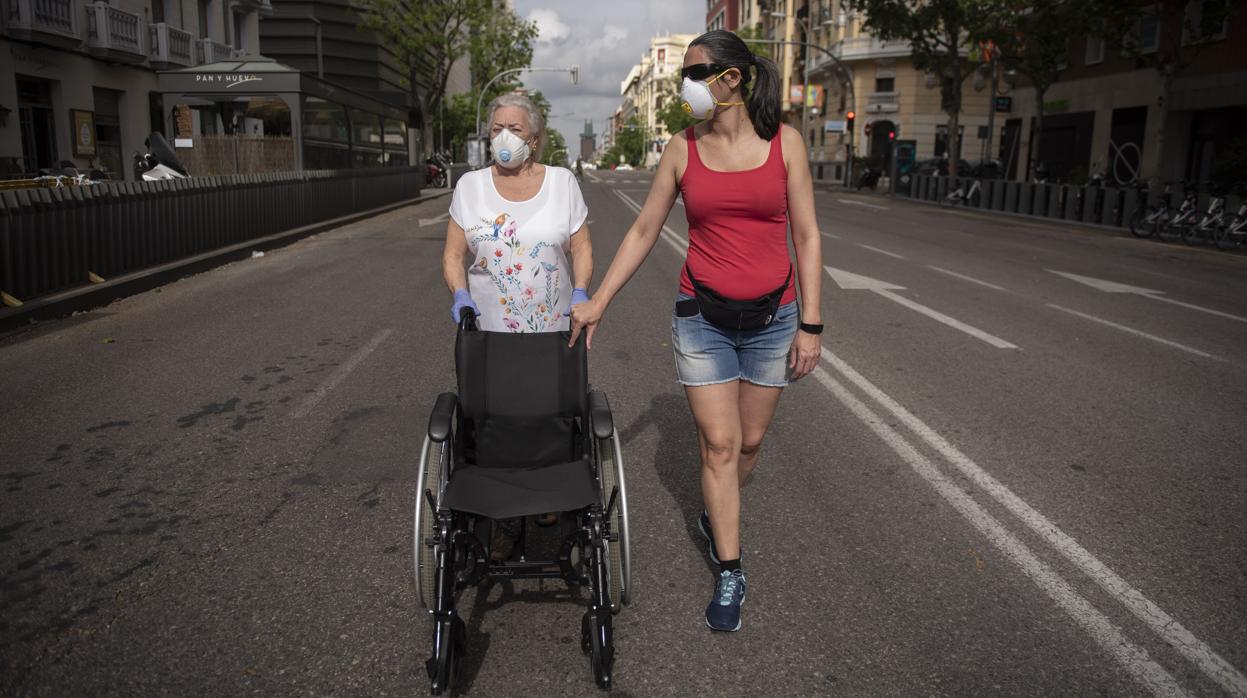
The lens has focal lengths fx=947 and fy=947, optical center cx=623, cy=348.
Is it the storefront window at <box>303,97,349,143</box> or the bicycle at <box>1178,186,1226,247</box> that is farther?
the storefront window at <box>303,97,349,143</box>

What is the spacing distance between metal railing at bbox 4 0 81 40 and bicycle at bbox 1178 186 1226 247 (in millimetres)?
25343

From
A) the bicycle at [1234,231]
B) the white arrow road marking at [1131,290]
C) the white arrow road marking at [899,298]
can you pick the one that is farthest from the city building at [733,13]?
the white arrow road marking at [899,298]

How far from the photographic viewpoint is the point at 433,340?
26.6ft

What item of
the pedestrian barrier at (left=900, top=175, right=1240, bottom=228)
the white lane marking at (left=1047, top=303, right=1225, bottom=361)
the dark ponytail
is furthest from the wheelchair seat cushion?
the pedestrian barrier at (left=900, top=175, right=1240, bottom=228)

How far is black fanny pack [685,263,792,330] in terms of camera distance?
10.5 ft

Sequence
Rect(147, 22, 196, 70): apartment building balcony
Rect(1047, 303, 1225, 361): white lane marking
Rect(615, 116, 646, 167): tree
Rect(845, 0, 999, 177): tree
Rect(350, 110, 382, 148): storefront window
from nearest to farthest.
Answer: Rect(1047, 303, 1225, 361): white lane marking → Rect(350, 110, 382, 148): storefront window → Rect(147, 22, 196, 70): apartment building balcony → Rect(845, 0, 999, 177): tree → Rect(615, 116, 646, 167): tree

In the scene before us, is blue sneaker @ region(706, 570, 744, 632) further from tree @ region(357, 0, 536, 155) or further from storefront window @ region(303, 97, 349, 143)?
tree @ region(357, 0, 536, 155)

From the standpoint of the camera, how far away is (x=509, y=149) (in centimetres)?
357

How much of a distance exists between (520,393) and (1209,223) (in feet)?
65.0

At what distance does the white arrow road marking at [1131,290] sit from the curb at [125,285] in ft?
37.8

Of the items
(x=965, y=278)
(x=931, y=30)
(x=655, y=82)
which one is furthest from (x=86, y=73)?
(x=655, y=82)

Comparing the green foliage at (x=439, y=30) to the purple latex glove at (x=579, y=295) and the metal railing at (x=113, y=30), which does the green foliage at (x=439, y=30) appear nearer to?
the metal railing at (x=113, y=30)

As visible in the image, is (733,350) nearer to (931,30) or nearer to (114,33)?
(114,33)

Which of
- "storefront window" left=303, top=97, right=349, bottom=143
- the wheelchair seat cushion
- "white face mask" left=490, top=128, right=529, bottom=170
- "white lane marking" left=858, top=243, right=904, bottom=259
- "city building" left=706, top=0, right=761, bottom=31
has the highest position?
"city building" left=706, top=0, right=761, bottom=31
